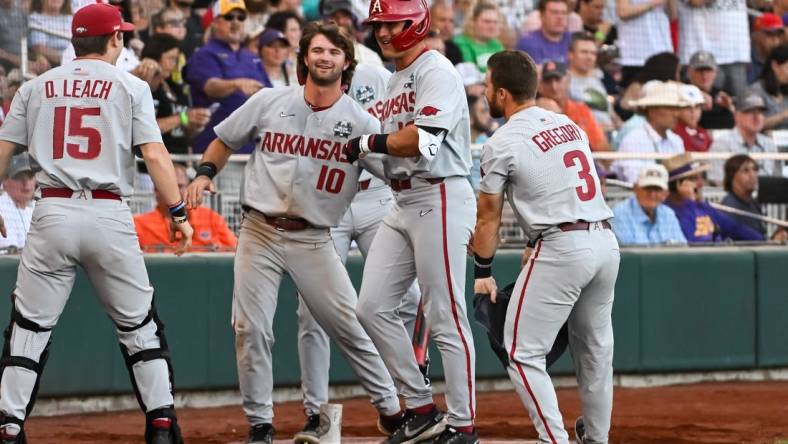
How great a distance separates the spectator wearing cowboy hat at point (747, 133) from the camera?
1184 centimetres

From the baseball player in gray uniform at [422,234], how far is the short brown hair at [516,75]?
302 millimetres

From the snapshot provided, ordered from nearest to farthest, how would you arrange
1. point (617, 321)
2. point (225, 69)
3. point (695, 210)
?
1. point (617, 321)
2. point (225, 69)
3. point (695, 210)

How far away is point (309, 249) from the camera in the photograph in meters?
6.80

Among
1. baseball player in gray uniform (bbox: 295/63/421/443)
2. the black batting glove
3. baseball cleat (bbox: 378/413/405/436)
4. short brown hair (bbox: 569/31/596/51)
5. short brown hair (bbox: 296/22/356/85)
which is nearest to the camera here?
the black batting glove

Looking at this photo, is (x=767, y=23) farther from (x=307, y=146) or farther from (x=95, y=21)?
(x=95, y=21)

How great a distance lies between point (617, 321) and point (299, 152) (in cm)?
410

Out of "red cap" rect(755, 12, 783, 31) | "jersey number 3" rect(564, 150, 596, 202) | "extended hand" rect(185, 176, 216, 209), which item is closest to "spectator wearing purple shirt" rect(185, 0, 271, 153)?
"extended hand" rect(185, 176, 216, 209)

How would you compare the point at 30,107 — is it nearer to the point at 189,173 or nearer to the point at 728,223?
the point at 189,173

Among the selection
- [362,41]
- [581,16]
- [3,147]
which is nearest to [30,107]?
[3,147]

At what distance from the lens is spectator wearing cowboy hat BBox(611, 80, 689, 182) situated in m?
11.2

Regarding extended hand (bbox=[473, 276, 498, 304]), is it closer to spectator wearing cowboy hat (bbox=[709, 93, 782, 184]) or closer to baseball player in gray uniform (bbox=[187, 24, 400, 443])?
baseball player in gray uniform (bbox=[187, 24, 400, 443])

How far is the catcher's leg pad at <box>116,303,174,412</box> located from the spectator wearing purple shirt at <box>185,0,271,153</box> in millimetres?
3913

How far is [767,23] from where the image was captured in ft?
43.3

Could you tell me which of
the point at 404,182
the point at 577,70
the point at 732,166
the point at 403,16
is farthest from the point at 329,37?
the point at 577,70
